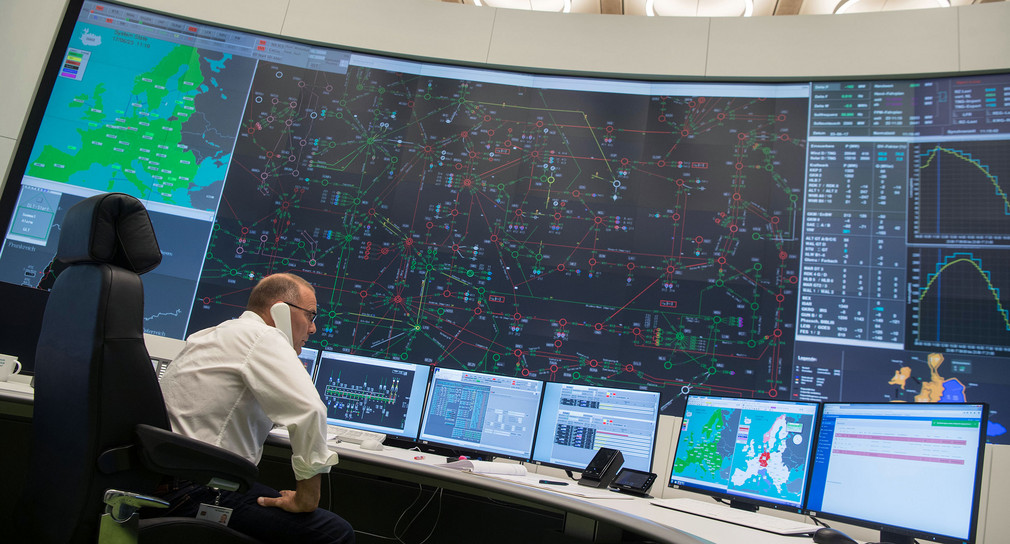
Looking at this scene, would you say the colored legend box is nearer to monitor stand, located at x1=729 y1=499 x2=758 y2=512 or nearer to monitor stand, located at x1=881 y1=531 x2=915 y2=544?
monitor stand, located at x1=729 y1=499 x2=758 y2=512

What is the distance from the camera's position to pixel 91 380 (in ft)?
4.14

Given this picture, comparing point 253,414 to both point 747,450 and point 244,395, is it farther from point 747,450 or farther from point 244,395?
point 747,450

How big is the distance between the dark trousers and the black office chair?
10cm

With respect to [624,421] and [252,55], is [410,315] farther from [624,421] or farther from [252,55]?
[252,55]

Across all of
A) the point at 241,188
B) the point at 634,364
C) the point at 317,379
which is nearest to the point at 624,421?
the point at 634,364

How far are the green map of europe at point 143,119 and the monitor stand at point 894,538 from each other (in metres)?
3.29

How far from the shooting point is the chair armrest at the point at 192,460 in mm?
1292

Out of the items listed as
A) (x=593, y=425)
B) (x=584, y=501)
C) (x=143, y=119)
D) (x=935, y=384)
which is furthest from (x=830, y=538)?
(x=143, y=119)

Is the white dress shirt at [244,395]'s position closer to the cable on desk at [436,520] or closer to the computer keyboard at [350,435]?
the computer keyboard at [350,435]

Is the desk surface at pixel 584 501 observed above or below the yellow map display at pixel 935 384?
below

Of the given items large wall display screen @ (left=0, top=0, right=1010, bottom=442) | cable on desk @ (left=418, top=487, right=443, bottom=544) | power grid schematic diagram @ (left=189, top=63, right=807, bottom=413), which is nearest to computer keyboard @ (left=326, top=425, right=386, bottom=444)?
cable on desk @ (left=418, top=487, right=443, bottom=544)

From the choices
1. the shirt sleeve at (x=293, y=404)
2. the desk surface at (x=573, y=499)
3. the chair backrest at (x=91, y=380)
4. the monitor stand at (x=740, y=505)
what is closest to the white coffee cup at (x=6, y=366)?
the desk surface at (x=573, y=499)

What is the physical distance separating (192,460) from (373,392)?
4.45 ft

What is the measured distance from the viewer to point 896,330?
2812mm
